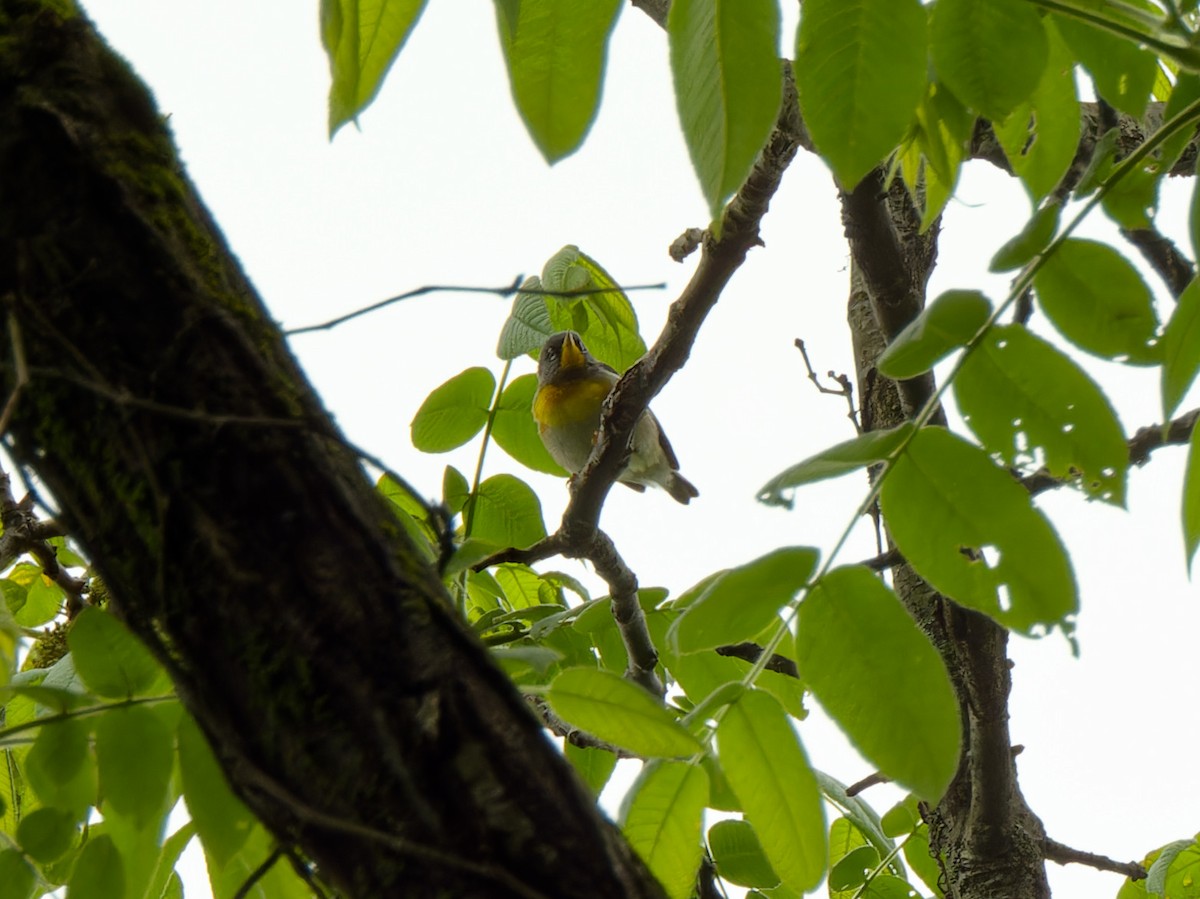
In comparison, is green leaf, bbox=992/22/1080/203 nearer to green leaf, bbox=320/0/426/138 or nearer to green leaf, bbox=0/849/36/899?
green leaf, bbox=320/0/426/138

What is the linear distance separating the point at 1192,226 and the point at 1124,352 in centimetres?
15

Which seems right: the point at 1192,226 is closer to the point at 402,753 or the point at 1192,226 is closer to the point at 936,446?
the point at 936,446

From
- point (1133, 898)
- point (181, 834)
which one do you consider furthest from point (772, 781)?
point (1133, 898)

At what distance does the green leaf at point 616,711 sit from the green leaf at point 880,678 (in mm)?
159

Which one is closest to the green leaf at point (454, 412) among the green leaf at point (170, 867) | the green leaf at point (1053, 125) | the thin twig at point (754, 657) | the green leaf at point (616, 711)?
the thin twig at point (754, 657)

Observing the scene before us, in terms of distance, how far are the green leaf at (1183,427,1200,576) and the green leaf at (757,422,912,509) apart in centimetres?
28

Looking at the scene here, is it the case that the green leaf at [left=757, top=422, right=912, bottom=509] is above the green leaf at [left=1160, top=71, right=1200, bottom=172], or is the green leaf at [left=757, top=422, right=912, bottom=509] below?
below

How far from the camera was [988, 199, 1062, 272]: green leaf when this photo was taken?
107cm

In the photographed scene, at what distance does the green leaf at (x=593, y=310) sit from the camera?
6.28 ft

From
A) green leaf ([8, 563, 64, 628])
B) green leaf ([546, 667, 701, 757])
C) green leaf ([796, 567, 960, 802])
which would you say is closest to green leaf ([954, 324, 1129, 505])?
green leaf ([796, 567, 960, 802])

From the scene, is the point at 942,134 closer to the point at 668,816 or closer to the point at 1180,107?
the point at 1180,107

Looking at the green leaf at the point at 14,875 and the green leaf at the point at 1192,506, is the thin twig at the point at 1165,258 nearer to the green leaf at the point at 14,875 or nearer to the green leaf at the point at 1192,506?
the green leaf at the point at 1192,506

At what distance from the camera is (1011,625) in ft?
3.32

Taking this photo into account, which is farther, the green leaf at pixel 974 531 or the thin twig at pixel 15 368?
the green leaf at pixel 974 531
